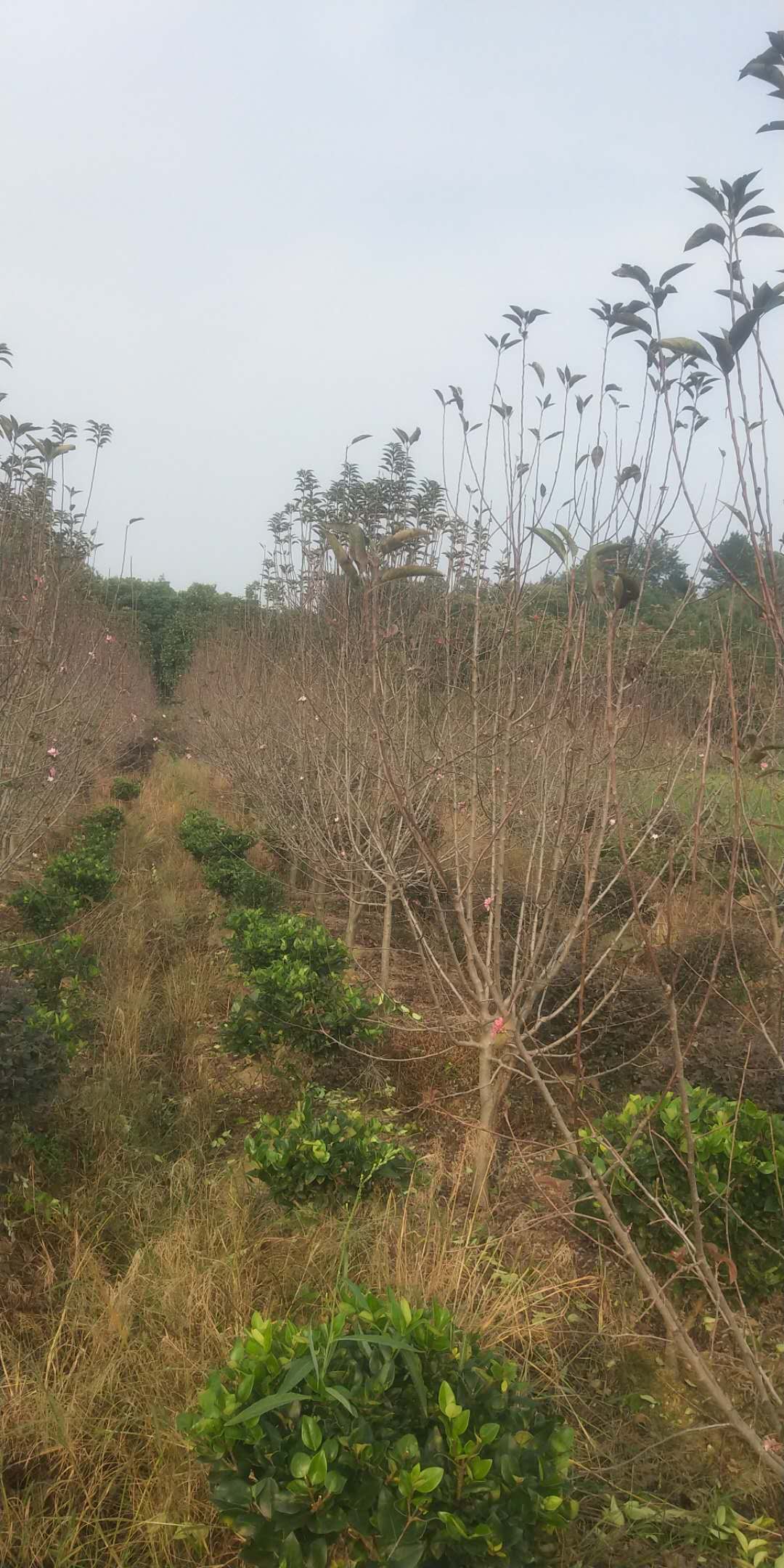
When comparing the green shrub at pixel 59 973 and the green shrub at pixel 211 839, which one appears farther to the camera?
the green shrub at pixel 211 839

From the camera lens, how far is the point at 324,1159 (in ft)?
9.36

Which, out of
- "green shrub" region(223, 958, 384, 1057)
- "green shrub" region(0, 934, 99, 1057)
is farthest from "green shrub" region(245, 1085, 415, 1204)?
"green shrub" region(0, 934, 99, 1057)

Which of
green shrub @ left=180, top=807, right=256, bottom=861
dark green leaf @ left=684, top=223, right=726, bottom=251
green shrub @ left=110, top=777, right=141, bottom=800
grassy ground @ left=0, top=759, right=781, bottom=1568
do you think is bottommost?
grassy ground @ left=0, top=759, right=781, bottom=1568

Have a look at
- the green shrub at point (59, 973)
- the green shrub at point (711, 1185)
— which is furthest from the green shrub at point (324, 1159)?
the green shrub at point (59, 973)

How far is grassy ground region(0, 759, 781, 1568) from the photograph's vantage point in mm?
1753

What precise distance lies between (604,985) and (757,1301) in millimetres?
2106

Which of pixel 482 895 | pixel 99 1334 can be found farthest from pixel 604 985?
pixel 99 1334

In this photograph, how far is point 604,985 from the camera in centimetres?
470

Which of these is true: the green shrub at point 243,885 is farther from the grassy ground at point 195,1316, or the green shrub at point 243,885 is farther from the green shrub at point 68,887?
the grassy ground at point 195,1316

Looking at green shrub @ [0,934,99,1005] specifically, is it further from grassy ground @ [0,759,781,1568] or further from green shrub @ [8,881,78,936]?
grassy ground @ [0,759,781,1568]

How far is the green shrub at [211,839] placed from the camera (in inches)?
320

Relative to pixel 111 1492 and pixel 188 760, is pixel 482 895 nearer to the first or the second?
pixel 111 1492

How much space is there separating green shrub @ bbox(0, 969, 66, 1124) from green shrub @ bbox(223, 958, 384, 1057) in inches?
44.7

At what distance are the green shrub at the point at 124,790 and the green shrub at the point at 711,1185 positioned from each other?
383 inches
